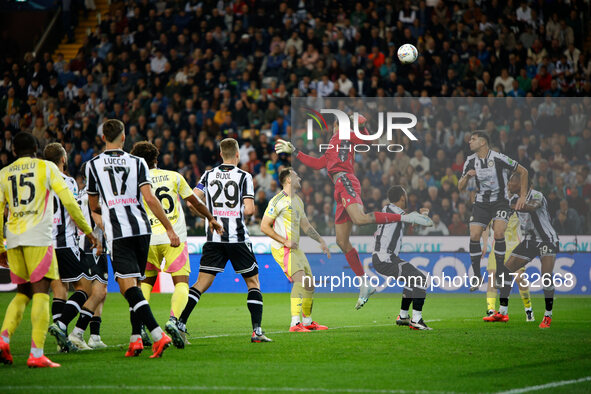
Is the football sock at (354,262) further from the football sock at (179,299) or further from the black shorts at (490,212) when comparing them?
the football sock at (179,299)

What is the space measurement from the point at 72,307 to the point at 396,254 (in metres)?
→ 4.46

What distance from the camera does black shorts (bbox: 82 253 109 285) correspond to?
9.63m

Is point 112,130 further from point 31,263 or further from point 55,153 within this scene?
point 31,263

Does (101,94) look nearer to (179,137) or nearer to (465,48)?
(179,137)

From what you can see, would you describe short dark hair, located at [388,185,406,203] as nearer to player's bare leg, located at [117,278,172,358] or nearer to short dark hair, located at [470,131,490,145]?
short dark hair, located at [470,131,490,145]

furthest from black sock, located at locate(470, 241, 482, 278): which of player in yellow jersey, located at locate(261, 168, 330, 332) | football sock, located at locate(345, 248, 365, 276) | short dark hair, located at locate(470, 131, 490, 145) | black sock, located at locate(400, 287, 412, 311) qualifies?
player in yellow jersey, located at locate(261, 168, 330, 332)

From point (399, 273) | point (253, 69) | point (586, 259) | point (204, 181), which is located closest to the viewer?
point (204, 181)

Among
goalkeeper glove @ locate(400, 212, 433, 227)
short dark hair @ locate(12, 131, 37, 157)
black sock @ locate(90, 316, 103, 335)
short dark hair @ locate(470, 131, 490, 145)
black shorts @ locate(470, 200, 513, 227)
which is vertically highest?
short dark hair @ locate(470, 131, 490, 145)

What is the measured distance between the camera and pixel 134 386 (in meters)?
6.49

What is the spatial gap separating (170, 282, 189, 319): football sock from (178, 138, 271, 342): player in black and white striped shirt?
0.17 m

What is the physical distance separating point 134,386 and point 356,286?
5.77 meters

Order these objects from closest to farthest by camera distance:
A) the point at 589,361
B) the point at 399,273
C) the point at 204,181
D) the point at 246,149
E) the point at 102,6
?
1. the point at 589,361
2. the point at 204,181
3. the point at 399,273
4. the point at 246,149
5. the point at 102,6

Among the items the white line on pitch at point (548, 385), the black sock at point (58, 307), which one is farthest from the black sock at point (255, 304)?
the white line on pitch at point (548, 385)

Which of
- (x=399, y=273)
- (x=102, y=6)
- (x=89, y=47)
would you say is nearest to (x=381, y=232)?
(x=399, y=273)
